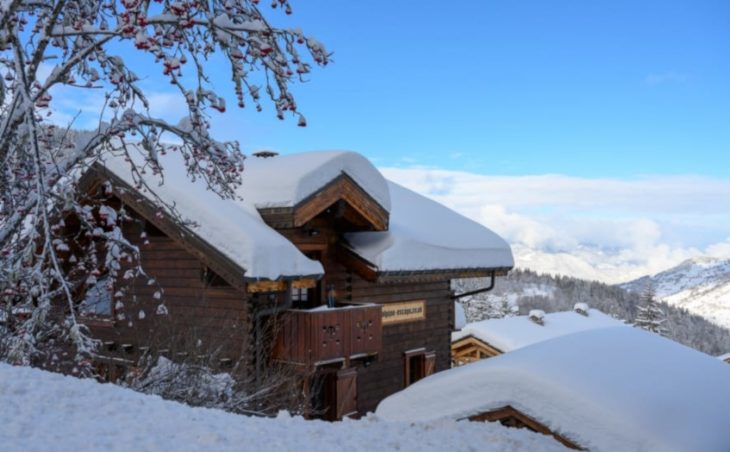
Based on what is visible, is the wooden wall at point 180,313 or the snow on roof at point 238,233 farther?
the wooden wall at point 180,313

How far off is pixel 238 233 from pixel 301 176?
2.34 meters

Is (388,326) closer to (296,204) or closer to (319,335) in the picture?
(319,335)

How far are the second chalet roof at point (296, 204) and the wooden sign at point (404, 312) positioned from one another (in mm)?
1606

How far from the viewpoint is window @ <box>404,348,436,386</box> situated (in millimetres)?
18219

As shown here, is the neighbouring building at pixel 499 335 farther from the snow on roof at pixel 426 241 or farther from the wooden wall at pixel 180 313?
the wooden wall at pixel 180 313

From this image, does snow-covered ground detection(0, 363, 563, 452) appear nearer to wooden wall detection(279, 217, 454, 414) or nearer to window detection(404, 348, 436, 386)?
wooden wall detection(279, 217, 454, 414)

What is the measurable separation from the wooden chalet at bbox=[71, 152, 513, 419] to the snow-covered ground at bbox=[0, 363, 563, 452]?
4.76m

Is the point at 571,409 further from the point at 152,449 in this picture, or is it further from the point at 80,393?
the point at 80,393

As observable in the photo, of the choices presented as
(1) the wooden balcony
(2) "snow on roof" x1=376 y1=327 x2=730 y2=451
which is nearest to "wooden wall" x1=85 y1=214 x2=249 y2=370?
(1) the wooden balcony

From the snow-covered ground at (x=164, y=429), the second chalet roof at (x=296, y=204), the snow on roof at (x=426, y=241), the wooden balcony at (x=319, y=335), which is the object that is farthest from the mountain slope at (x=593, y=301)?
the snow-covered ground at (x=164, y=429)

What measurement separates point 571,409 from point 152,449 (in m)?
4.64

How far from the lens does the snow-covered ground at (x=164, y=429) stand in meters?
5.33

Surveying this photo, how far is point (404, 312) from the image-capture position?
17859 mm

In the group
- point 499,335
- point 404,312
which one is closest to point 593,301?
point 499,335
